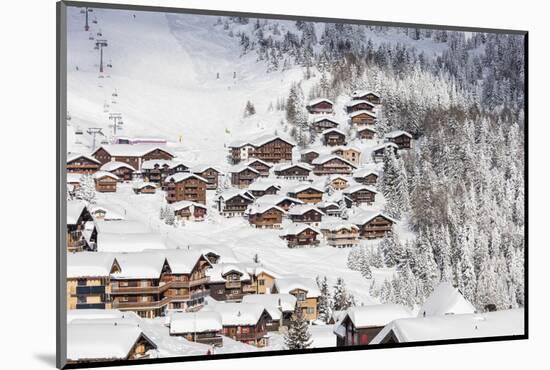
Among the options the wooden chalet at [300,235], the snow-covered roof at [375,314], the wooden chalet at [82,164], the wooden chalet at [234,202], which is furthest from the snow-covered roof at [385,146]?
the wooden chalet at [82,164]

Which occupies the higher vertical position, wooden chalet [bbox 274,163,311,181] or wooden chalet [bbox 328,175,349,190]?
wooden chalet [bbox 274,163,311,181]

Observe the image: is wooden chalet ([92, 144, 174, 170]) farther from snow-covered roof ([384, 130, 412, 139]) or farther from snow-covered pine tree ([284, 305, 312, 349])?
snow-covered roof ([384, 130, 412, 139])

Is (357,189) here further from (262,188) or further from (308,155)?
(262,188)

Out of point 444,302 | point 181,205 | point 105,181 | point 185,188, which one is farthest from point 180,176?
point 444,302

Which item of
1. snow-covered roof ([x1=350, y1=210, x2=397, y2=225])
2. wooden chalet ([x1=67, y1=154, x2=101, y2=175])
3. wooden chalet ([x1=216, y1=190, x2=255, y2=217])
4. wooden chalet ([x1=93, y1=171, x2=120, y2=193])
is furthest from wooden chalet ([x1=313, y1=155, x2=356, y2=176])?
wooden chalet ([x1=67, y1=154, x2=101, y2=175])

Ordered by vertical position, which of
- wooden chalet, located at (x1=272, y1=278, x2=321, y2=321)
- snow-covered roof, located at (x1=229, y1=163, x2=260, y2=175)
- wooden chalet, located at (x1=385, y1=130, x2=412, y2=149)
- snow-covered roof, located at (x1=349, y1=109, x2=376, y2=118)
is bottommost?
wooden chalet, located at (x1=272, y1=278, x2=321, y2=321)

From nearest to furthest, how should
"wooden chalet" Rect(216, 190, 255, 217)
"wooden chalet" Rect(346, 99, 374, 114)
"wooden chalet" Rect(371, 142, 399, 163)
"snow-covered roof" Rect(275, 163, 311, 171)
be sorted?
"wooden chalet" Rect(216, 190, 255, 217) → "snow-covered roof" Rect(275, 163, 311, 171) → "wooden chalet" Rect(346, 99, 374, 114) → "wooden chalet" Rect(371, 142, 399, 163)

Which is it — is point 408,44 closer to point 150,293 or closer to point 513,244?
point 513,244
